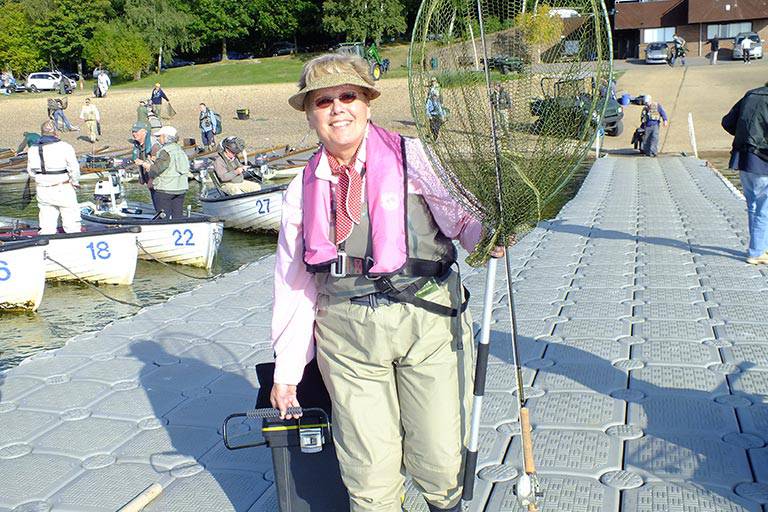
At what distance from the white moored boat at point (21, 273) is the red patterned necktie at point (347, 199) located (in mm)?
7997

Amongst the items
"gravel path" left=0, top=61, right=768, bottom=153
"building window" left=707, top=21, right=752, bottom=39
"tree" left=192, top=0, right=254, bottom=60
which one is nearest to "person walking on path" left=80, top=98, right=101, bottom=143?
"gravel path" left=0, top=61, right=768, bottom=153

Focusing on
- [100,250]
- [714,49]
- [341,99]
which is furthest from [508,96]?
[714,49]

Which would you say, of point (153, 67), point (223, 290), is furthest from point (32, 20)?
point (223, 290)

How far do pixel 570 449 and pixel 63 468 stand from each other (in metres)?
2.56

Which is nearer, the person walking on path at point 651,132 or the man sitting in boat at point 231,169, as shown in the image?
the man sitting in boat at point 231,169

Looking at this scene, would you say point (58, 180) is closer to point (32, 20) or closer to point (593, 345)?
point (593, 345)

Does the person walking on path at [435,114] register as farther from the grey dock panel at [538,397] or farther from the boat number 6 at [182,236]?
the boat number 6 at [182,236]

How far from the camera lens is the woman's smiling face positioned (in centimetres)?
273

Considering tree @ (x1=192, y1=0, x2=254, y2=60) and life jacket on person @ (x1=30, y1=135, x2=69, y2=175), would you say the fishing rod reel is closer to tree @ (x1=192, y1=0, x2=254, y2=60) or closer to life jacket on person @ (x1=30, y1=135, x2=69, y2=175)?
life jacket on person @ (x1=30, y1=135, x2=69, y2=175)

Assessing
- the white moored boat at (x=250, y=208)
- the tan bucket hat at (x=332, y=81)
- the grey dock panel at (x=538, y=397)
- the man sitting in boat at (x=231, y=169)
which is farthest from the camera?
the white moored boat at (x=250, y=208)

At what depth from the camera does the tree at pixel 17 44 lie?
64500 millimetres

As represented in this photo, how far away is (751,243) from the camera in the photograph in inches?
290

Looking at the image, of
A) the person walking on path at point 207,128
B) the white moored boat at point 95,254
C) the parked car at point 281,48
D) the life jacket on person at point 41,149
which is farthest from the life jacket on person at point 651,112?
the parked car at point 281,48

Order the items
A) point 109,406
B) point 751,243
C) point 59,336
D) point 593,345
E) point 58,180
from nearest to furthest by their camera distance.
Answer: point 109,406 → point 593,345 → point 751,243 → point 59,336 → point 58,180
